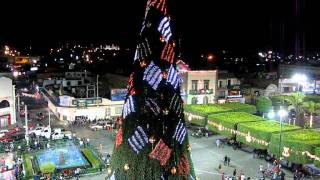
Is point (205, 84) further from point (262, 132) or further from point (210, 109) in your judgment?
point (262, 132)

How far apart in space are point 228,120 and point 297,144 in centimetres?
901

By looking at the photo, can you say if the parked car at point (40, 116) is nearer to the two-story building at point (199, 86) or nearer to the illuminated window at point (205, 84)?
the two-story building at point (199, 86)

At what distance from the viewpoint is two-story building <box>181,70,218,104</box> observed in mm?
56562

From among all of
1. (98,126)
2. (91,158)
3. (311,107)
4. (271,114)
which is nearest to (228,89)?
(271,114)

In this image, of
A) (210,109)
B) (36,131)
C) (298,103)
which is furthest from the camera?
(298,103)

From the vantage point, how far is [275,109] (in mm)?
52469

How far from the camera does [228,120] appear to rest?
1512 inches

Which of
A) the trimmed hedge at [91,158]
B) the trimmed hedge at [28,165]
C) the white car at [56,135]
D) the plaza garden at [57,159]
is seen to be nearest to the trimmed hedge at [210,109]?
the plaza garden at [57,159]

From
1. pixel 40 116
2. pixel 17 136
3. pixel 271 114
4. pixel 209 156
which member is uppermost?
pixel 271 114

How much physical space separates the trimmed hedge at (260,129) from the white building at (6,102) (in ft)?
96.9

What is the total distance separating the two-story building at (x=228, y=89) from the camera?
194 feet

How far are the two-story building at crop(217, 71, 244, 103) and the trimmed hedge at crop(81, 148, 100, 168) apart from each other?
27429mm

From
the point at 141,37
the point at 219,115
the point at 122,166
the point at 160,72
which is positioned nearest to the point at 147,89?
the point at 160,72

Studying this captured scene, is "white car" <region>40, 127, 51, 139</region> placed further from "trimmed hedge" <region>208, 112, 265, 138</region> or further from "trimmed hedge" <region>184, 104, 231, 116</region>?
"trimmed hedge" <region>208, 112, 265, 138</region>
